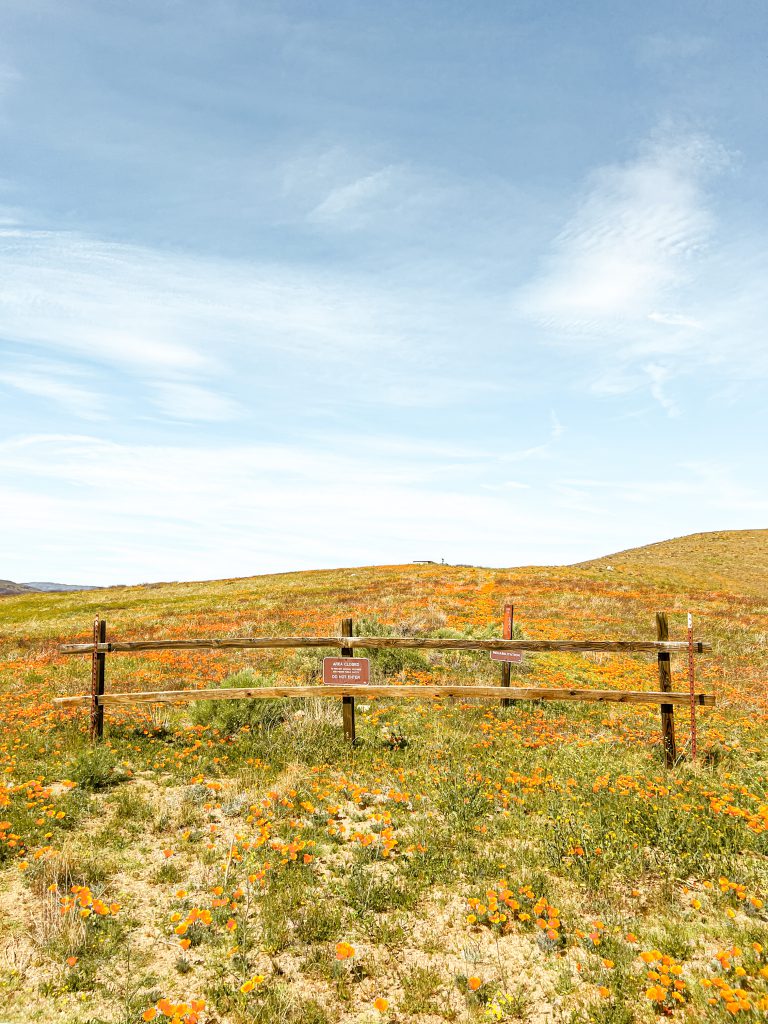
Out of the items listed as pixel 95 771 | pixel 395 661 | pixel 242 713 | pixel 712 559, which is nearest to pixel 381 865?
pixel 95 771

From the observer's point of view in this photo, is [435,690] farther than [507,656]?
No

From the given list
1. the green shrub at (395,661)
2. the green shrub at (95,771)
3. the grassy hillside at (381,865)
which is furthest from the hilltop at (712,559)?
the green shrub at (95,771)

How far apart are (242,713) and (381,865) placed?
16.2ft

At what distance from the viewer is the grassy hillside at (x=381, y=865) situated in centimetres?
437

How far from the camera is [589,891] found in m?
5.56

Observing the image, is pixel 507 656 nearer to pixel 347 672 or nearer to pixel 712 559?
pixel 347 672

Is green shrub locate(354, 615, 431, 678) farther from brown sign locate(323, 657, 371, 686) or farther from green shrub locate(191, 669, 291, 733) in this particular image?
brown sign locate(323, 657, 371, 686)

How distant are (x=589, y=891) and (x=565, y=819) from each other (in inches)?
Answer: 45.5

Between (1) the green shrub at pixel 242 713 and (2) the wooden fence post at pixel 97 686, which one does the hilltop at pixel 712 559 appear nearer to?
(1) the green shrub at pixel 242 713

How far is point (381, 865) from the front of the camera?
20.3ft

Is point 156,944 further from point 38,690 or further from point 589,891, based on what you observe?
point 38,690

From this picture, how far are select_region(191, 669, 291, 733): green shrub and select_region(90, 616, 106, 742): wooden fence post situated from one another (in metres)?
1.61

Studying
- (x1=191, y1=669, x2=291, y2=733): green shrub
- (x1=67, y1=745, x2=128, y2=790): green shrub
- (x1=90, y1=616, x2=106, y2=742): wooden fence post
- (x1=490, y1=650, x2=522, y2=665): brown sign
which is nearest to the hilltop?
(x1=490, y1=650, x2=522, y2=665): brown sign

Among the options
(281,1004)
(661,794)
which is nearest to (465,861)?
(281,1004)
